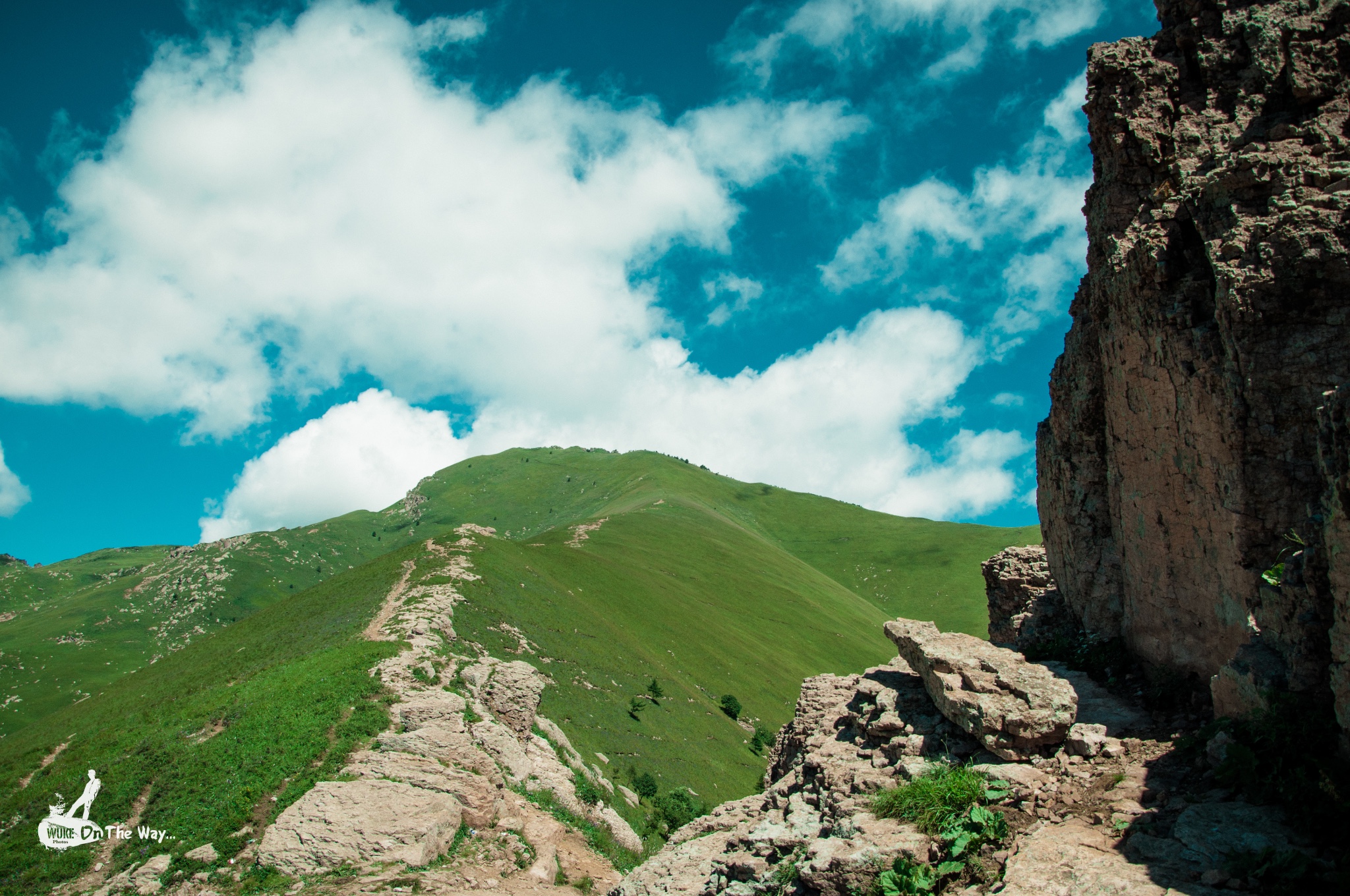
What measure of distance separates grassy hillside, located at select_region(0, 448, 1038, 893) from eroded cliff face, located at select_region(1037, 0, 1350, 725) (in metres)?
25.7

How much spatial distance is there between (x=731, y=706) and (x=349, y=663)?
119 ft

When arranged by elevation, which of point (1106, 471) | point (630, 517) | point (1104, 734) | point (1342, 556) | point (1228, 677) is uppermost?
point (630, 517)

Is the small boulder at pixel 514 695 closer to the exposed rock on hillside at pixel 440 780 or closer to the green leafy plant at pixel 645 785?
the exposed rock on hillside at pixel 440 780

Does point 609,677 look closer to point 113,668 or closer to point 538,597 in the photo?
point 538,597

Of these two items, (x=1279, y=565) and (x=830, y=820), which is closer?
(x=1279, y=565)

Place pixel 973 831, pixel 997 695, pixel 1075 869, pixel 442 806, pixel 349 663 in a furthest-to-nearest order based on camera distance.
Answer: pixel 349 663 < pixel 442 806 < pixel 997 695 < pixel 973 831 < pixel 1075 869

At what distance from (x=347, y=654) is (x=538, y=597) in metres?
22.6

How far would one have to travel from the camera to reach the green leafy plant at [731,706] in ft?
194

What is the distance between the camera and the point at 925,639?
695 inches

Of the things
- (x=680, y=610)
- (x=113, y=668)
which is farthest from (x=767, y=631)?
(x=113, y=668)

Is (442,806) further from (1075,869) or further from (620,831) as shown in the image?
(1075,869)

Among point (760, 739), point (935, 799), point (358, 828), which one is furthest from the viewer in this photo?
point (760, 739)

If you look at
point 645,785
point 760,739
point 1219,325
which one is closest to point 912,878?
point 1219,325

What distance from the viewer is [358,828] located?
807 inches
